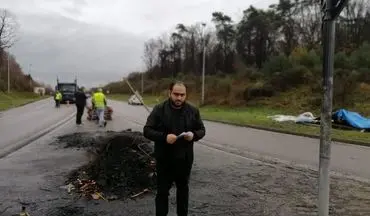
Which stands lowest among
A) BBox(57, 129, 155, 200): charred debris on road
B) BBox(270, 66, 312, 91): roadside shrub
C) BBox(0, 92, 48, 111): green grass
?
BBox(0, 92, 48, 111): green grass

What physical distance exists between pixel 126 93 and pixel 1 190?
128m

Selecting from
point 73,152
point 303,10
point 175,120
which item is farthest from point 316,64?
point 175,120

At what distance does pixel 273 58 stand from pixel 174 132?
162 feet

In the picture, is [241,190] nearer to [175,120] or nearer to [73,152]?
[175,120]

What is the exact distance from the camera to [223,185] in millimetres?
9422

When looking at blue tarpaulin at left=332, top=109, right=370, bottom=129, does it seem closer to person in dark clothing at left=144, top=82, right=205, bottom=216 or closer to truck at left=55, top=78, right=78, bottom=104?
person in dark clothing at left=144, top=82, right=205, bottom=216

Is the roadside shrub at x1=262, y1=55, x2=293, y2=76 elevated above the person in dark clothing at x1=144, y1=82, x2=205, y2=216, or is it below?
above

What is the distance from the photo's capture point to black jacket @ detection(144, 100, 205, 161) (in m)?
5.82

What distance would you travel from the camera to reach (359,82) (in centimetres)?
4091

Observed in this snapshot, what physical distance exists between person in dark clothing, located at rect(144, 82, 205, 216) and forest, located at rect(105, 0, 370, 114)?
61.9 feet

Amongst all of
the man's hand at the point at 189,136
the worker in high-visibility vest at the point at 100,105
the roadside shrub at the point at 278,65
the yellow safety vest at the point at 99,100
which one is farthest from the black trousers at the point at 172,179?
the roadside shrub at the point at 278,65

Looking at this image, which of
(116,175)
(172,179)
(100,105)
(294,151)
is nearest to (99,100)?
(100,105)

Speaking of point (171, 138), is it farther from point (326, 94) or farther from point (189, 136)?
point (326, 94)

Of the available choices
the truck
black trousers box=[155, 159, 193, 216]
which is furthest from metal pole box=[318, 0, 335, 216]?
the truck
